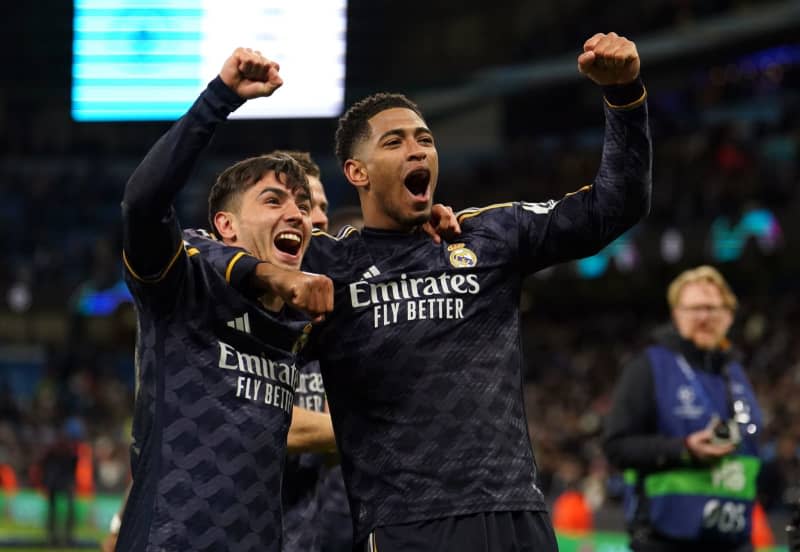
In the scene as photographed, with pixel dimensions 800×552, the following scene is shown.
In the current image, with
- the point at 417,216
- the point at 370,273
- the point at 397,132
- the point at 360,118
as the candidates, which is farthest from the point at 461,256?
the point at 360,118

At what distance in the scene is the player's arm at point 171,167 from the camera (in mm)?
3932

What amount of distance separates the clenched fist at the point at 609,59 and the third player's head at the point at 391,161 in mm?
598

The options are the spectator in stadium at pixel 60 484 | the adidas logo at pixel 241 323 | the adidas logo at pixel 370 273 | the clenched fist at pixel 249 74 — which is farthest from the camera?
the spectator in stadium at pixel 60 484

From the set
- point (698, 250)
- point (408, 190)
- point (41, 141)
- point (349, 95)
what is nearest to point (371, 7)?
point (349, 95)

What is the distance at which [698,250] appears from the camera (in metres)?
21.5

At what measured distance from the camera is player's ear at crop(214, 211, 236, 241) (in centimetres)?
452

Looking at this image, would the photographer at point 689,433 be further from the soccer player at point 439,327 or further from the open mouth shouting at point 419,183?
the open mouth shouting at point 419,183

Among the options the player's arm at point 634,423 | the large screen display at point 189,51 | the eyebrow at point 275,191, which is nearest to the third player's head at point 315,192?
the eyebrow at point 275,191

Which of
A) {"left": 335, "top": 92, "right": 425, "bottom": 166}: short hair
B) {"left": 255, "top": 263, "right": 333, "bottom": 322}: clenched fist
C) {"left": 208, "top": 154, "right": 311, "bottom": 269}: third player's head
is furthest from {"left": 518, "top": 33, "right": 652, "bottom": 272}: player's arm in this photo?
{"left": 255, "top": 263, "right": 333, "bottom": 322}: clenched fist

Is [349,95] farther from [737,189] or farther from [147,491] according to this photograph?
[147,491]

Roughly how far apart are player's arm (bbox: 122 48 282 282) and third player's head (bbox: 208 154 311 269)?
15.8 inches

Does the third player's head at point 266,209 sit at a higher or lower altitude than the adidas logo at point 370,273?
higher

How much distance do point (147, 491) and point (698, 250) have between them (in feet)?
59.5

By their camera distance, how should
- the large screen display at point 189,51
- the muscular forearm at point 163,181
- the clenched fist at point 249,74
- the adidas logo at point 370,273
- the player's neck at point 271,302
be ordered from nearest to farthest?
the muscular forearm at point 163,181 → the clenched fist at point 249,74 → the player's neck at point 271,302 → the adidas logo at point 370,273 → the large screen display at point 189,51
